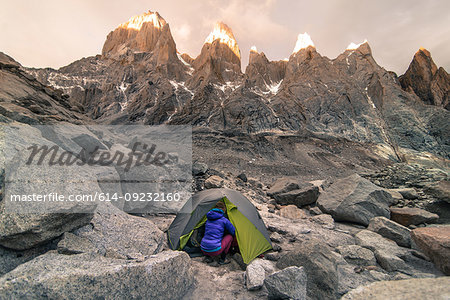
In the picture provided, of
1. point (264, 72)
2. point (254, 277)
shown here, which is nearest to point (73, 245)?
point (254, 277)

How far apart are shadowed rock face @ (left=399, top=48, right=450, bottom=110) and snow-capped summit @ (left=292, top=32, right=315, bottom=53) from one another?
35.7m

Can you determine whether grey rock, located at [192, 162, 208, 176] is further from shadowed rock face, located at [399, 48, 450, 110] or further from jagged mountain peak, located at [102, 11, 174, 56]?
jagged mountain peak, located at [102, 11, 174, 56]

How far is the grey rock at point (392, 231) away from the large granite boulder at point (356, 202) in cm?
71

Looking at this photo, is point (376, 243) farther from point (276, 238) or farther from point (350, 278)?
point (276, 238)

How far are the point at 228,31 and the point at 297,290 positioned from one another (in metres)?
113

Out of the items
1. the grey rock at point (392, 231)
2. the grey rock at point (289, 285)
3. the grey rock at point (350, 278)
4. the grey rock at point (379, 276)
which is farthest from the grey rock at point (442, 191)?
the grey rock at point (289, 285)

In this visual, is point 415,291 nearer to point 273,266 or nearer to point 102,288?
point 273,266

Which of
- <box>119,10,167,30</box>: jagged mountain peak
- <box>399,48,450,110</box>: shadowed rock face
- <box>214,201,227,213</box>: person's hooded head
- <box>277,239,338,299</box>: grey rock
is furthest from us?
<box>119,10,167,30</box>: jagged mountain peak

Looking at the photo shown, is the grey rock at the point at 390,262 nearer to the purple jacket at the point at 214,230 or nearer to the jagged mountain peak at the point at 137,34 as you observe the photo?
the purple jacket at the point at 214,230

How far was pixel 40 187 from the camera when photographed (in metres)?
3.31

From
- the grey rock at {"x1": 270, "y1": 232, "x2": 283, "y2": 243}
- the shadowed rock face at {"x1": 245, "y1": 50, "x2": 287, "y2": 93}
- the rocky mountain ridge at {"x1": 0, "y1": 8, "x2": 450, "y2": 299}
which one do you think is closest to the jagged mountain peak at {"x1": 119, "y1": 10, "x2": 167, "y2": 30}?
the shadowed rock face at {"x1": 245, "y1": 50, "x2": 287, "y2": 93}

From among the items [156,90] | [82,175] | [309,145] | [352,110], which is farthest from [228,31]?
[82,175]

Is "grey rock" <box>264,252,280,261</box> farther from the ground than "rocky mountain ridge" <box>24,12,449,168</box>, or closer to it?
closer to it

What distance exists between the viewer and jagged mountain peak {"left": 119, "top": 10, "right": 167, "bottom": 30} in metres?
97.6
